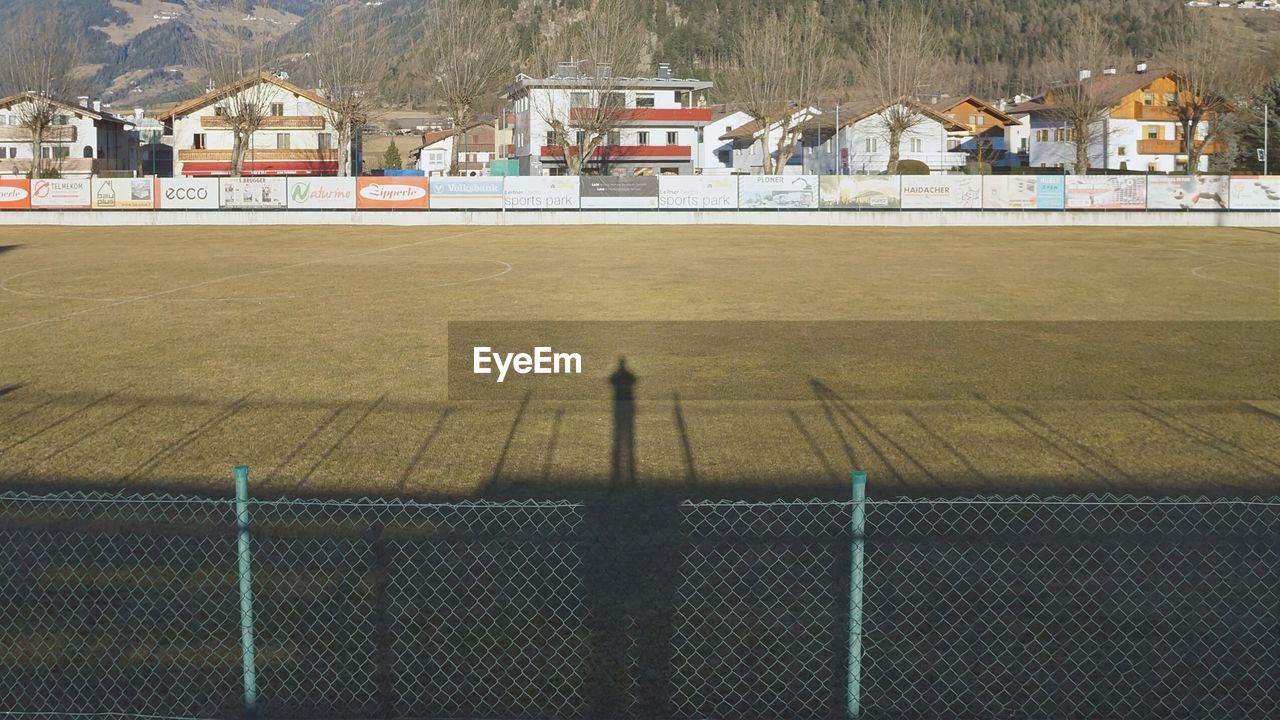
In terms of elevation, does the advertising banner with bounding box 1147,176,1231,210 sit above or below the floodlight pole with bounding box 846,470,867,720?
above

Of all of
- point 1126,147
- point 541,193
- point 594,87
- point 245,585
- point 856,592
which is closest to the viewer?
point 856,592

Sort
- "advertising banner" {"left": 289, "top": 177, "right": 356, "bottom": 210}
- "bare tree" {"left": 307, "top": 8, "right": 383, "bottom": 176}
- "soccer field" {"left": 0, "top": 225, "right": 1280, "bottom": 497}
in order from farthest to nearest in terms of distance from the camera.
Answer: "bare tree" {"left": 307, "top": 8, "right": 383, "bottom": 176}, "advertising banner" {"left": 289, "top": 177, "right": 356, "bottom": 210}, "soccer field" {"left": 0, "top": 225, "right": 1280, "bottom": 497}

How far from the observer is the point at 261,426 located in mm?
15977

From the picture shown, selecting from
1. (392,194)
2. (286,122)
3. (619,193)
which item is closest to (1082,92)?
(619,193)

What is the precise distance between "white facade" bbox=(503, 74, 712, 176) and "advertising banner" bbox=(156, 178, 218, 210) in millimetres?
43372

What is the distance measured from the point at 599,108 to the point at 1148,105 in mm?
55109

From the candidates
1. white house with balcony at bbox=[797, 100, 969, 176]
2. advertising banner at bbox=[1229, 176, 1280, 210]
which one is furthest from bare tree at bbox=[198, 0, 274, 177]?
advertising banner at bbox=[1229, 176, 1280, 210]

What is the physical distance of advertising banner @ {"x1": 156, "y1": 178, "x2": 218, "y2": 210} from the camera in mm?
60875

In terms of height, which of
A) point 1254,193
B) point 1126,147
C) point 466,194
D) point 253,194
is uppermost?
point 1126,147

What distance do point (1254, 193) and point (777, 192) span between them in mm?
23274

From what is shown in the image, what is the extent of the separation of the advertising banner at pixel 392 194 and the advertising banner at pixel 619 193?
7.99 meters

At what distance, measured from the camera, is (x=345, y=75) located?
310 ft

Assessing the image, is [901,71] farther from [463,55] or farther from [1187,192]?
[1187,192]

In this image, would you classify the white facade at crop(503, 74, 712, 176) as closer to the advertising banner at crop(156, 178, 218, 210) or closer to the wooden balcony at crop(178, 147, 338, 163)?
the wooden balcony at crop(178, 147, 338, 163)
